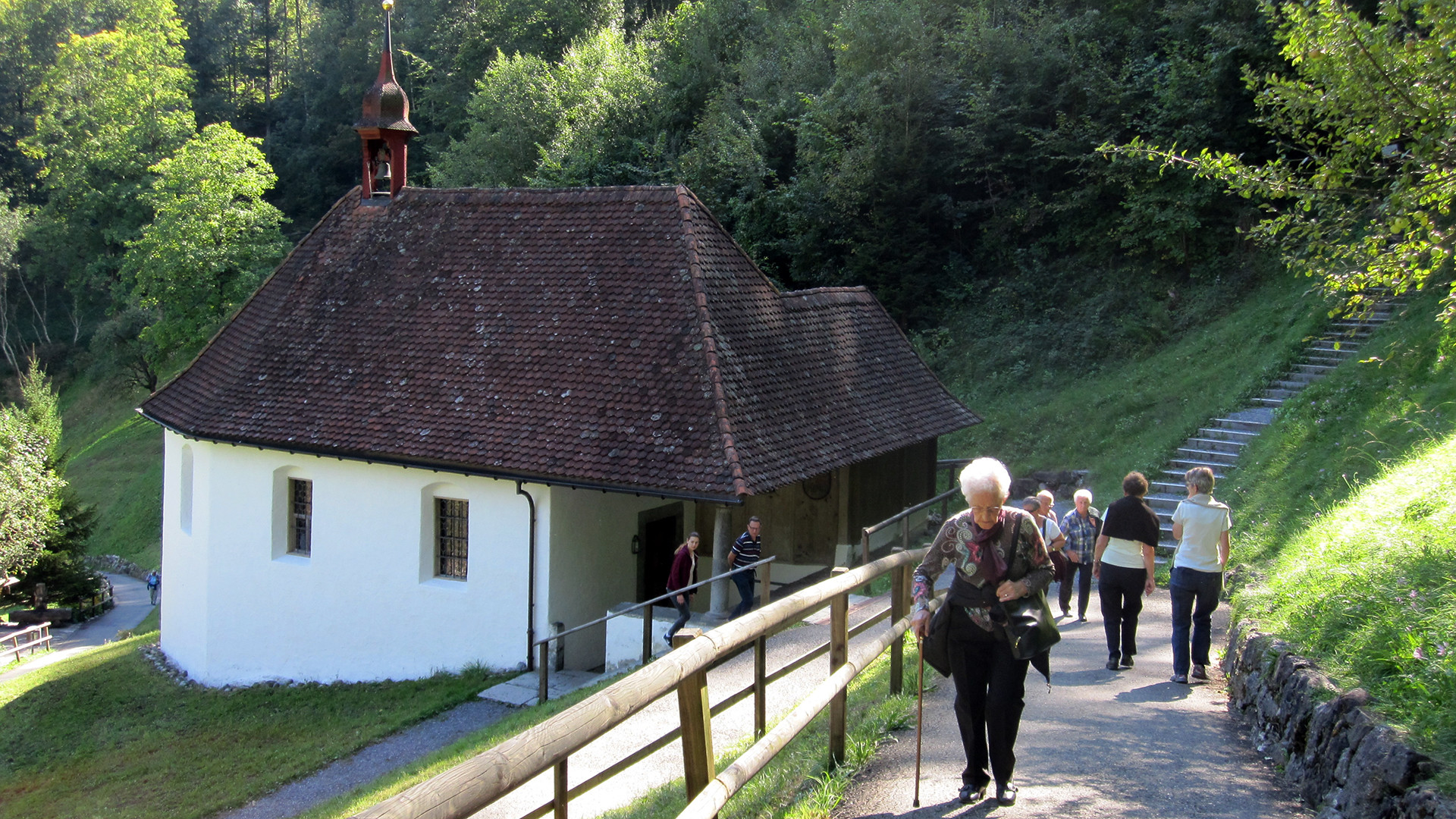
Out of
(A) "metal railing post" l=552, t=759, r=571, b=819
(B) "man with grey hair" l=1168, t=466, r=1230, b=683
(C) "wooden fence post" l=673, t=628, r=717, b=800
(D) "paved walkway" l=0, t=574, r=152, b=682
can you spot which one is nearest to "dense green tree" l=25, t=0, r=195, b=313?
(D) "paved walkway" l=0, t=574, r=152, b=682

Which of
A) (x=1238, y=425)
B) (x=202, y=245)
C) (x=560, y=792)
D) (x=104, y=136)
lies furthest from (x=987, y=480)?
(x=104, y=136)

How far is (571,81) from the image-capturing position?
37.9m

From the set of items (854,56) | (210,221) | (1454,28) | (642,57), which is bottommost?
(1454,28)

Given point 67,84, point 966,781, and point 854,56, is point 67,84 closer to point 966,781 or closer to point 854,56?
point 854,56

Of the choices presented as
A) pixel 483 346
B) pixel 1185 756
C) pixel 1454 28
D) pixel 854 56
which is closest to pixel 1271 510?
pixel 1454 28

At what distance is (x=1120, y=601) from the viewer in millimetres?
8602

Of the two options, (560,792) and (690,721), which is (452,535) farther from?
(560,792)

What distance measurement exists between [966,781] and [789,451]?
9.79 meters

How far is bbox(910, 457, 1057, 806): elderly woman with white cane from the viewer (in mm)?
4922

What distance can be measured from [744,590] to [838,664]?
901cm

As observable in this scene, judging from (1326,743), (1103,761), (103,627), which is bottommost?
(103,627)

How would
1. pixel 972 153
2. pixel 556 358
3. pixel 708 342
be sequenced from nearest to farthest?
pixel 708 342 → pixel 556 358 → pixel 972 153

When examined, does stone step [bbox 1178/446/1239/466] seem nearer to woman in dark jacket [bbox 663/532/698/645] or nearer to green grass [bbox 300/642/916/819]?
woman in dark jacket [bbox 663/532/698/645]

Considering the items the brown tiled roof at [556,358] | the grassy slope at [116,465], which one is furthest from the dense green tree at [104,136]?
the brown tiled roof at [556,358]
